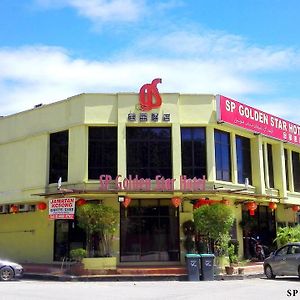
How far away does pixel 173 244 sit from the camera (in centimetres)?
2438

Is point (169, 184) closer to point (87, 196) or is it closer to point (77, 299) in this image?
point (87, 196)

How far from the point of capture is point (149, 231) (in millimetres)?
24562

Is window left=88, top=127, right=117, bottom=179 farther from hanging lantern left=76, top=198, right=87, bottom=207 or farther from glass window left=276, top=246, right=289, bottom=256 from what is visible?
glass window left=276, top=246, right=289, bottom=256

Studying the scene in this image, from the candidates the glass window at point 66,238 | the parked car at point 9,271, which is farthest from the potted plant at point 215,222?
the parked car at point 9,271

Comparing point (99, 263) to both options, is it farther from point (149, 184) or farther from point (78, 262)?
point (149, 184)

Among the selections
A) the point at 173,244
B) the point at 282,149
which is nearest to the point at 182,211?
the point at 173,244

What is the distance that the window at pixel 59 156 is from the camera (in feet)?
84.2

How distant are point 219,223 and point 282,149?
32.6 feet

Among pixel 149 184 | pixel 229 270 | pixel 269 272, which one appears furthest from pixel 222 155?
pixel 269 272

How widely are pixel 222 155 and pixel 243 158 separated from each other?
87.5 inches

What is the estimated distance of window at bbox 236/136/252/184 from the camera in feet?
89.6

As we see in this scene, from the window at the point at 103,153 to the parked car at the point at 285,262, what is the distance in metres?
8.41

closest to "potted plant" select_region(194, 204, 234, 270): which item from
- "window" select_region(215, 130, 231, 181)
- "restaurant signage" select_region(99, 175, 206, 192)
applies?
"restaurant signage" select_region(99, 175, 206, 192)

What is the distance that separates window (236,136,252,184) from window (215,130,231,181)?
0.95 meters
